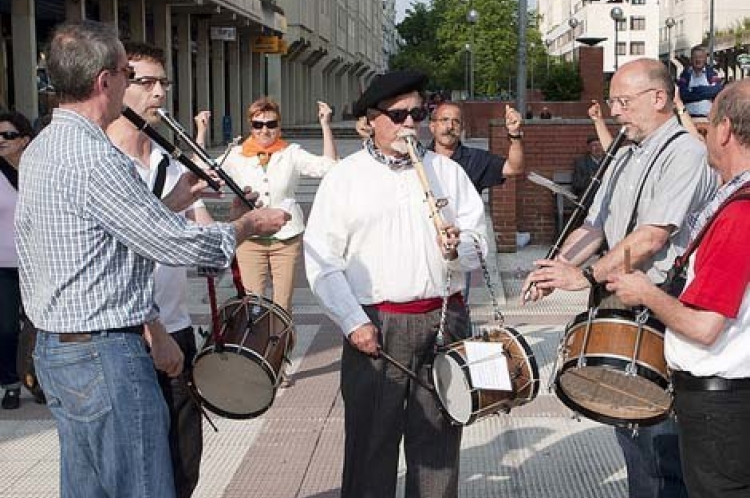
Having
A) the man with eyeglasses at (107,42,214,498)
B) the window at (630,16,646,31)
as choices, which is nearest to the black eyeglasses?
the man with eyeglasses at (107,42,214,498)

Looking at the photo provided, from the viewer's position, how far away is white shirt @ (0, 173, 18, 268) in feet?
24.7

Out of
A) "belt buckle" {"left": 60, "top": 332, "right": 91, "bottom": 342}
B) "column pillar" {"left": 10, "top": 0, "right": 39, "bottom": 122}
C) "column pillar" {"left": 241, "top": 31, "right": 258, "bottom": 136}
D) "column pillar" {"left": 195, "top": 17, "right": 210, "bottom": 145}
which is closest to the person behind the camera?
"belt buckle" {"left": 60, "top": 332, "right": 91, "bottom": 342}

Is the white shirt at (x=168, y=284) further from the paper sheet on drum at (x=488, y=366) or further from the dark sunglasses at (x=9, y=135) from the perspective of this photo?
the dark sunglasses at (x=9, y=135)

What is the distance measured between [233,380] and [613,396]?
141cm

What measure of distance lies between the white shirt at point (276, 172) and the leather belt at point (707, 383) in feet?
14.5

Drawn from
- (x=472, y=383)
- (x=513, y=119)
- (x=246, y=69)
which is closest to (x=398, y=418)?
(x=472, y=383)

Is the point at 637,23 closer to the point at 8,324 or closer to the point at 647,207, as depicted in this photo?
the point at 8,324

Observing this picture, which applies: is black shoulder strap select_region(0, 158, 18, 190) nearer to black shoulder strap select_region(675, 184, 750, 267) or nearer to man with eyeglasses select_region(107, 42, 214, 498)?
man with eyeglasses select_region(107, 42, 214, 498)

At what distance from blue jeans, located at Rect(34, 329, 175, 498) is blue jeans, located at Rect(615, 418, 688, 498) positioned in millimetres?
1945

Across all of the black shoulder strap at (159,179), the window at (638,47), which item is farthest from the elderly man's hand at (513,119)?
the window at (638,47)

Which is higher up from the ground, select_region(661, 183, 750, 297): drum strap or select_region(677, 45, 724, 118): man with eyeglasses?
select_region(677, 45, 724, 118): man with eyeglasses

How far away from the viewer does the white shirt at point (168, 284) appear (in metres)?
4.42

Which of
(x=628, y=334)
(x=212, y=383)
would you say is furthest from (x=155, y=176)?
→ (x=628, y=334)

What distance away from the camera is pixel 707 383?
3641 millimetres
